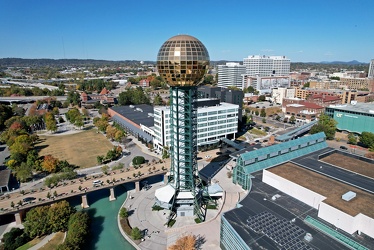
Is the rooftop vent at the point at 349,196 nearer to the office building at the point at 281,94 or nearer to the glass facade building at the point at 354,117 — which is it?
the glass facade building at the point at 354,117

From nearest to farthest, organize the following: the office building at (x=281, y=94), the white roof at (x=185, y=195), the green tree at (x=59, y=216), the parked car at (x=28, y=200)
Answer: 1. the green tree at (x=59, y=216)
2. the white roof at (x=185, y=195)
3. the parked car at (x=28, y=200)
4. the office building at (x=281, y=94)

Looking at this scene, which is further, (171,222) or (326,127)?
(326,127)

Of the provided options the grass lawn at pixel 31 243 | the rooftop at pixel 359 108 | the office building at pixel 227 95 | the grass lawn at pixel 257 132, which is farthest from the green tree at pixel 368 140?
the grass lawn at pixel 31 243

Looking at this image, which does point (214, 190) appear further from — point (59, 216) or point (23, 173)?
point (23, 173)

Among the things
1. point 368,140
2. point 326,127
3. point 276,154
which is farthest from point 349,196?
→ point 326,127

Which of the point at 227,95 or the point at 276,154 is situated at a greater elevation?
the point at 227,95

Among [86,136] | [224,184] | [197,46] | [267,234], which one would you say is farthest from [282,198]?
[86,136]

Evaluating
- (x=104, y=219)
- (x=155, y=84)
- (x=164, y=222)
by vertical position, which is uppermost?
(x=155, y=84)

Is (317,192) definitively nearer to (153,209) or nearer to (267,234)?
(267,234)
